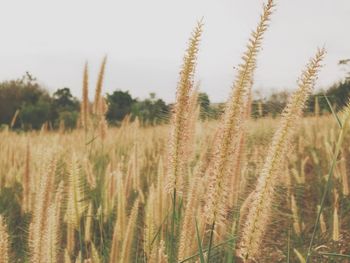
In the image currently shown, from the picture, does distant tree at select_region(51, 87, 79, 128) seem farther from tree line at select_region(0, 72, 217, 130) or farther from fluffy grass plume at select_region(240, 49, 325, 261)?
fluffy grass plume at select_region(240, 49, 325, 261)

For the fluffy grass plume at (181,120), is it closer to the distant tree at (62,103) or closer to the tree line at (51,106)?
the tree line at (51,106)

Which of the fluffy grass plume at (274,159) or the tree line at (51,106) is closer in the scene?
the fluffy grass plume at (274,159)

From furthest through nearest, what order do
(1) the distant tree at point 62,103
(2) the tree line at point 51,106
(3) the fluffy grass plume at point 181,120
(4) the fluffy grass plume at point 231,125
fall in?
1. (1) the distant tree at point 62,103
2. (2) the tree line at point 51,106
3. (3) the fluffy grass plume at point 181,120
4. (4) the fluffy grass plume at point 231,125

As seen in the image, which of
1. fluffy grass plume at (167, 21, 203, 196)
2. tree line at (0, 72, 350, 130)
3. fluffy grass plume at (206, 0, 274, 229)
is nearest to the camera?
fluffy grass plume at (206, 0, 274, 229)

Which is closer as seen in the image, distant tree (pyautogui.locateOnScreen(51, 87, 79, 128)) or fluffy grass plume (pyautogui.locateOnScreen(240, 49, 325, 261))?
fluffy grass plume (pyautogui.locateOnScreen(240, 49, 325, 261))

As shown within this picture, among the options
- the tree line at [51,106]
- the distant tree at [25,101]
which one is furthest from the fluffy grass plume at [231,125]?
the distant tree at [25,101]

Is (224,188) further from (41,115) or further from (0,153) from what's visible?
(41,115)

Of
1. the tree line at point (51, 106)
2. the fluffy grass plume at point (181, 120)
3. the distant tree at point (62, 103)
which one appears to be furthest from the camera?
the distant tree at point (62, 103)

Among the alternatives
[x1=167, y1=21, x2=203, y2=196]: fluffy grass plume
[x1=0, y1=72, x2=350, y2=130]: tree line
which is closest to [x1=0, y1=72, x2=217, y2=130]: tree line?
[x1=0, y1=72, x2=350, y2=130]: tree line

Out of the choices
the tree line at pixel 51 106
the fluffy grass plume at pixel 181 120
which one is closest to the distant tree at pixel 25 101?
the tree line at pixel 51 106

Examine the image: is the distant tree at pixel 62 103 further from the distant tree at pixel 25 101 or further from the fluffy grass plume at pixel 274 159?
the fluffy grass plume at pixel 274 159

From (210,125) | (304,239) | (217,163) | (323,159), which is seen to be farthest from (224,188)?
(323,159)

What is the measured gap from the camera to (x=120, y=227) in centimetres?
152

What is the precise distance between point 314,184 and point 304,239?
4.16ft
